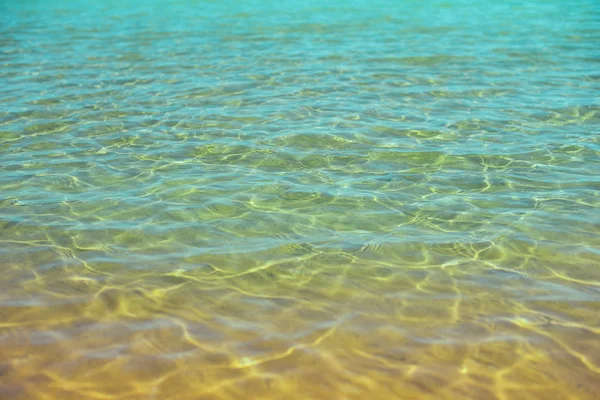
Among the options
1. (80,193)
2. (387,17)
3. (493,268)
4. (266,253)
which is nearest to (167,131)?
(80,193)

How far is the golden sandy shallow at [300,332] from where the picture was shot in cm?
350

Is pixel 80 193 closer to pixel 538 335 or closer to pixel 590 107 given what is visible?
pixel 538 335

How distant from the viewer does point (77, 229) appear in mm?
5453

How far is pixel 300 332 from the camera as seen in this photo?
4.00m

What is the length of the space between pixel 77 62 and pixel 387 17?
399 inches

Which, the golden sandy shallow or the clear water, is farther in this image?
the clear water

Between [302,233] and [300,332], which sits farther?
[302,233]

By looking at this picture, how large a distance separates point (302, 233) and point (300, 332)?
1.47 m

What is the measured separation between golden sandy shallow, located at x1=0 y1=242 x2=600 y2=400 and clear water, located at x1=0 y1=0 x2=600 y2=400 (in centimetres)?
2

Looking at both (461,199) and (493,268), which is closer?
(493,268)

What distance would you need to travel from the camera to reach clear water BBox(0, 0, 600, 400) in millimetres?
3666

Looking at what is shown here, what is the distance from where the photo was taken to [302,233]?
211 inches

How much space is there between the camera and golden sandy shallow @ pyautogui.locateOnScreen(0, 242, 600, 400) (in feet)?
11.5

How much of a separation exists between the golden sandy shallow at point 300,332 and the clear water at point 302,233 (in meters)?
0.02
